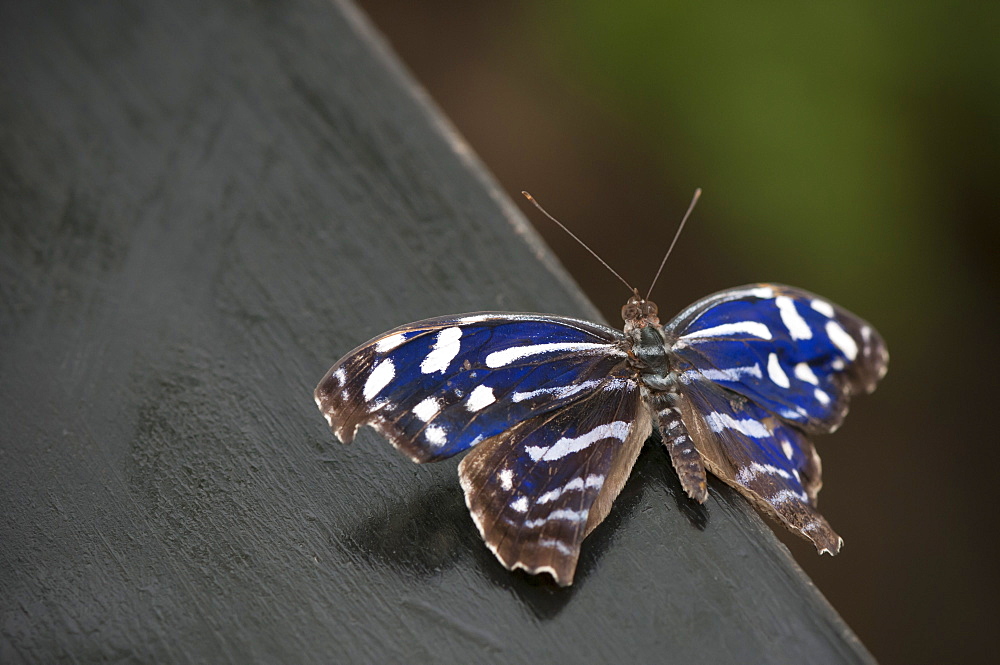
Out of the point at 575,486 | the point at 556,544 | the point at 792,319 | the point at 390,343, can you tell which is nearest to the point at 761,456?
the point at 792,319

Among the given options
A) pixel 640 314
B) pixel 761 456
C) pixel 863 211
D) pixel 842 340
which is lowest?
pixel 761 456

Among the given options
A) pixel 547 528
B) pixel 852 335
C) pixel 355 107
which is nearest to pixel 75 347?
pixel 355 107

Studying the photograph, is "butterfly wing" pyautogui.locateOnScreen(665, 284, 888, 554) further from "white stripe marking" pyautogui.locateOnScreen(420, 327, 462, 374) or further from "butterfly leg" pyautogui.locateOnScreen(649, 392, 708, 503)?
"white stripe marking" pyautogui.locateOnScreen(420, 327, 462, 374)

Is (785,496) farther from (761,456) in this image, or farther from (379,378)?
(379,378)

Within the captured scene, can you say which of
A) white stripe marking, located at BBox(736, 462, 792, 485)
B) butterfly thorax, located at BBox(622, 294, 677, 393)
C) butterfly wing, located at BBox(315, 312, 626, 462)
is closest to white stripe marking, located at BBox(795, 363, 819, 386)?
white stripe marking, located at BBox(736, 462, 792, 485)

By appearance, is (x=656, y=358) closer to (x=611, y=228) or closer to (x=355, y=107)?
(x=355, y=107)
